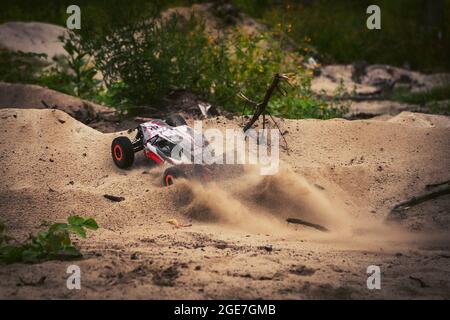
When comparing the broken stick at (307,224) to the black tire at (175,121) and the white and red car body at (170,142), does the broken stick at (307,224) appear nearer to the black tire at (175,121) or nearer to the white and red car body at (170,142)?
the white and red car body at (170,142)

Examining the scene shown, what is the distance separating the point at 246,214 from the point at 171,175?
72 cm

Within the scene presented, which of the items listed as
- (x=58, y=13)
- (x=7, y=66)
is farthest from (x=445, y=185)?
(x=58, y=13)

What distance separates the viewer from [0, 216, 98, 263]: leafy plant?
13.0ft

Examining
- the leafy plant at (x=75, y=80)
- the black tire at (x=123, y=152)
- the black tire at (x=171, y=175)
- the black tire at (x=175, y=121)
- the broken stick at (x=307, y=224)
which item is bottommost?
the broken stick at (x=307, y=224)

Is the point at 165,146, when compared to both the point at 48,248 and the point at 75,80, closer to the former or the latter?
the point at 48,248

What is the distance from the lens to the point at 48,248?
159 inches

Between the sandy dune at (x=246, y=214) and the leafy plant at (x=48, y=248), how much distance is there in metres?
0.09

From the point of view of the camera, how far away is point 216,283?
3719 mm

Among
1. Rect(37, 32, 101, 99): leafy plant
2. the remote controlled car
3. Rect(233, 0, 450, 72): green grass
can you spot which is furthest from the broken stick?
Rect(233, 0, 450, 72): green grass

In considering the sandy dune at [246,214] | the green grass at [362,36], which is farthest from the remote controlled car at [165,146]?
the green grass at [362,36]

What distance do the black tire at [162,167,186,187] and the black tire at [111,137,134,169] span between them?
0.53m

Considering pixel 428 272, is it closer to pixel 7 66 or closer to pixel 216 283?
pixel 216 283

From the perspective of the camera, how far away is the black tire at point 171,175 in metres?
5.46

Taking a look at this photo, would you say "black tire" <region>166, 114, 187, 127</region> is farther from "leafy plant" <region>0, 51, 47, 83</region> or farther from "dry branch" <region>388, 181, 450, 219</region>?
"leafy plant" <region>0, 51, 47, 83</region>
